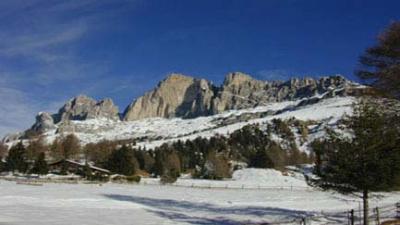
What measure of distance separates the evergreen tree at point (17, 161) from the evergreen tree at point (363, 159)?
8891 cm

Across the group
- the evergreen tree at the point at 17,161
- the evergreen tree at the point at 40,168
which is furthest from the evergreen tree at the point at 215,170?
the evergreen tree at the point at 17,161

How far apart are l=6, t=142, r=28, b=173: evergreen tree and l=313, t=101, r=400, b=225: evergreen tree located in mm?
88910

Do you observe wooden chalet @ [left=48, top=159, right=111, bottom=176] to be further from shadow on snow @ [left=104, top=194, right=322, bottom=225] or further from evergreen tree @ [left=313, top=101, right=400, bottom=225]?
evergreen tree @ [left=313, top=101, right=400, bottom=225]

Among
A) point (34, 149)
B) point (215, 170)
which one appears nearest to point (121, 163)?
point (215, 170)

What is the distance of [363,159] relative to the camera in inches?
1307

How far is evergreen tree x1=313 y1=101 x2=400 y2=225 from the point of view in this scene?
106 feet

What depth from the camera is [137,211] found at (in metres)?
41.0

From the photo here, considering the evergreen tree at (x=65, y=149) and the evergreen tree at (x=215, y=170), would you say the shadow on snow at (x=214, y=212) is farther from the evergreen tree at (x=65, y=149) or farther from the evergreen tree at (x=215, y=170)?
the evergreen tree at (x=65, y=149)

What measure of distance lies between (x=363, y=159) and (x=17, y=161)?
94.5 metres

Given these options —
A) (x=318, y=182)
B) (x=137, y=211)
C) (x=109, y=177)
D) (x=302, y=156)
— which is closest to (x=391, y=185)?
(x=318, y=182)

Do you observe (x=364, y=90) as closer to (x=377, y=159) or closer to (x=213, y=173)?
(x=377, y=159)

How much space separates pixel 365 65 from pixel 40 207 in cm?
2578

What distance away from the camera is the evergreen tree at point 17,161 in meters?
111

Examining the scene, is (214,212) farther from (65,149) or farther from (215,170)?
(65,149)
